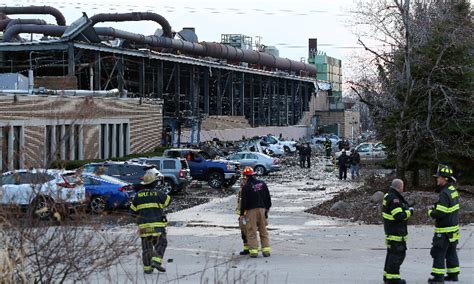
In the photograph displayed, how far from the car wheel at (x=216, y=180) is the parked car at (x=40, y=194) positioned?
2797cm

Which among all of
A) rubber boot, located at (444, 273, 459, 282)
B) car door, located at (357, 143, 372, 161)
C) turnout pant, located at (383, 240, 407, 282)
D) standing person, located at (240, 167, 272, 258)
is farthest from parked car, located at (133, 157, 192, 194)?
car door, located at (357, 143, 372, 161)

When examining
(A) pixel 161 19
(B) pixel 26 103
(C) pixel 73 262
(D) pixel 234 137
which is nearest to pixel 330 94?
(D) pixel 234 137

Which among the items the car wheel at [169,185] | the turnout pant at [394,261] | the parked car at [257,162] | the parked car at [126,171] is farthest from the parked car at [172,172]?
the turnout pant at [394,261]

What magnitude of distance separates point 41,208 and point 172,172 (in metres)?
24.4

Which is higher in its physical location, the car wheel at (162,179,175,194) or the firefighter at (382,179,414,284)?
the firefighter at (382,179,414,284)

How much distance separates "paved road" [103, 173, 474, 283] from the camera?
13.1 meters

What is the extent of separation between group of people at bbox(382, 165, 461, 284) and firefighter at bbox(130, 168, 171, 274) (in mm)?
3725

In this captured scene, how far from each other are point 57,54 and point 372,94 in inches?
1176

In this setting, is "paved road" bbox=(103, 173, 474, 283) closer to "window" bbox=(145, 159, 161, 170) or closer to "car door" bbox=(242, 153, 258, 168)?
"window" bbox=(145, 159, 161, 170)

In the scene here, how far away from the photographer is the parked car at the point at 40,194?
25.5 ft

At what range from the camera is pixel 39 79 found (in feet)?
155

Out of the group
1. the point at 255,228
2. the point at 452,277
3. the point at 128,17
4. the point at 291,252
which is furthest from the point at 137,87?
the point at 452,277

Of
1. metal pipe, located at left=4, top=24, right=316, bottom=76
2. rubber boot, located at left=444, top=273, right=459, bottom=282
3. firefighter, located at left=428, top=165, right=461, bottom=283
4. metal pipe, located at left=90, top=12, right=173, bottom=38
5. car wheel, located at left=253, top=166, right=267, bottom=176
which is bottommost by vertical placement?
car wheel, located at left=253, top=166, right=267, bottom=176

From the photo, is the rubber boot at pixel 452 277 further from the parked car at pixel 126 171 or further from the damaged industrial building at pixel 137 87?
the parked car at pixel 126 171
